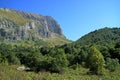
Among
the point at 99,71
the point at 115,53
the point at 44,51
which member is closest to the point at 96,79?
the point at 99,71

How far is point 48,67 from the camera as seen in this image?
211 ft

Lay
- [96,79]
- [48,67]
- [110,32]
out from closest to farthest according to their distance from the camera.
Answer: [96,79] → [48,67] → [110,32]

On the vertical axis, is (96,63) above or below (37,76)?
above

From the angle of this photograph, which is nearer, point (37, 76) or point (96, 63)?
point (37, 76)

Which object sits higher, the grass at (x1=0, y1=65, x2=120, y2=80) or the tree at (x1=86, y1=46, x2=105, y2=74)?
the tree at (x1=86, y1=46, x2=105, y2=74)

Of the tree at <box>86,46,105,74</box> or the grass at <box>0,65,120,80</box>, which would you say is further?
the tree at <box>86,46,105,74</box>

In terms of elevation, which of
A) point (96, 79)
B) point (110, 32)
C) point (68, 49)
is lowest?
point (96, 79)

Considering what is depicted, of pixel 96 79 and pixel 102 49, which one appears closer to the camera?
pixel 96 79

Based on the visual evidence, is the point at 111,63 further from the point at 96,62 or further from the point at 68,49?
the point at 68,49

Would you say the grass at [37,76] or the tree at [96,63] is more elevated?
the tree at [96,63]

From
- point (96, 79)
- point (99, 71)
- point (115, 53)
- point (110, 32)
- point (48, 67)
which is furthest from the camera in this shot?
point (110, 32)

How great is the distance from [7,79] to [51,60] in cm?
4303

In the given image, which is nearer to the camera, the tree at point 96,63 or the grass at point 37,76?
the grass at point 37,76

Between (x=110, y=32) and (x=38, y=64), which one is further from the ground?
(x=110, y=32)
